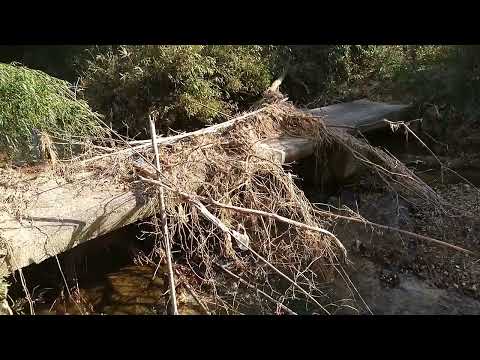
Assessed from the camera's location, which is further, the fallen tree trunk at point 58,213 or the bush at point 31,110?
the bush at point 31,110

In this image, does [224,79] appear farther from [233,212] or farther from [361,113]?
[233,212]

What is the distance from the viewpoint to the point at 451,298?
4105 millimetres

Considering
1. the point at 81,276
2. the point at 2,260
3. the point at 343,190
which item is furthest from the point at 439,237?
the point at 2,260

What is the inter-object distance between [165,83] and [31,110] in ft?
9.07

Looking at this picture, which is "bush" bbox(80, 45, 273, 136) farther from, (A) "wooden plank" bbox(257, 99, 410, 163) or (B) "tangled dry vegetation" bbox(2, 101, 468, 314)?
(B) "tangled dry vegetation" bbox(2, 101, 468, 314)

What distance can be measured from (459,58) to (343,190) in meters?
2.68

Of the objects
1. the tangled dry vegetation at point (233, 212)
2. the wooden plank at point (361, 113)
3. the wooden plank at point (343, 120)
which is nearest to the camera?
the tangled dry vegetation at point (233, 212)

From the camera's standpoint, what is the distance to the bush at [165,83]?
6.21m

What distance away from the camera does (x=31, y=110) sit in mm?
3795

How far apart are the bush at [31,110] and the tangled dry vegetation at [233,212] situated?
1.16 feet

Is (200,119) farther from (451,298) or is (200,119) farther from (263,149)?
(451,298)

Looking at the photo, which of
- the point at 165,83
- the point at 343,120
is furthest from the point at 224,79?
the point at 343,120

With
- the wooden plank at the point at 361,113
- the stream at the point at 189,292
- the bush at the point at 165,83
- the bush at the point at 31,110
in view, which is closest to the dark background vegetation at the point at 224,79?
the bush at the point at 165,83

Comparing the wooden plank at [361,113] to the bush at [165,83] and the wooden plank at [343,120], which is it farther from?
the bush at [165,83]
